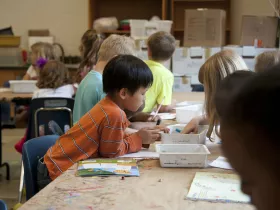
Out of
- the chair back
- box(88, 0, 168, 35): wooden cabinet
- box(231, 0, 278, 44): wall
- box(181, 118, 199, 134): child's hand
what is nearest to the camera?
box(181, 118, 199, 134): child's hand

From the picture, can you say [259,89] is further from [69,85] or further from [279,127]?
[69,85]

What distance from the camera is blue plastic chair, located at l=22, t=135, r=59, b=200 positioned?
187cm

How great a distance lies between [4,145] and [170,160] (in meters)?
3.95

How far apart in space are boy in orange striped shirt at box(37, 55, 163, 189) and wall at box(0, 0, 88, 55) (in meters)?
4.65

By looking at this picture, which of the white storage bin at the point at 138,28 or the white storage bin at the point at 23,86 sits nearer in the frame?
the white storage bin at the point at 23,86

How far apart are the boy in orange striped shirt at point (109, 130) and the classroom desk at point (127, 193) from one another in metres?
0.20

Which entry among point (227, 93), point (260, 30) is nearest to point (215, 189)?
point (227, 93)

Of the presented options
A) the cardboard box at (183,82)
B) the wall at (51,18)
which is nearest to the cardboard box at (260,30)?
the cardboard box at (183,82)

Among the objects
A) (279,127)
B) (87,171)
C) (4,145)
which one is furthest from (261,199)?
(4,145)

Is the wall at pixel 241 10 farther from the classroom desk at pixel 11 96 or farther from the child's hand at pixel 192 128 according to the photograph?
the child's hand at pixel 192 128

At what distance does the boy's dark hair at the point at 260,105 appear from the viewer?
463 millimetres

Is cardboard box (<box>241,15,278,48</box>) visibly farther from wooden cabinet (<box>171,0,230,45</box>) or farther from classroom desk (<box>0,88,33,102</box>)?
classroom desk (<box>0,88,33,102</box>)

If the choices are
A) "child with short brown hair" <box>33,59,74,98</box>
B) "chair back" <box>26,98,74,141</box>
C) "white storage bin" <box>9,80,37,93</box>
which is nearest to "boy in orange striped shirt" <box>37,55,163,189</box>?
"chair back" <box>26,98,74,141</box>

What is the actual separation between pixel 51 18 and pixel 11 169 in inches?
114
